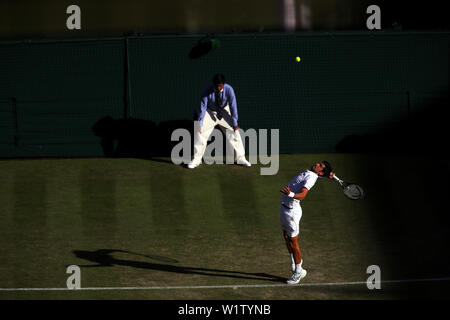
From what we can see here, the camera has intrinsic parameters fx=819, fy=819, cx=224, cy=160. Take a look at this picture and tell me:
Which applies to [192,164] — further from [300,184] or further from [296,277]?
[296,277]

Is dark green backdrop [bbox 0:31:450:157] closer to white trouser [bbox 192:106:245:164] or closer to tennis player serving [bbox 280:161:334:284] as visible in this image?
white trouser [bbox 192:106:245:164]

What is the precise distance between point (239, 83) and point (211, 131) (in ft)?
6.34

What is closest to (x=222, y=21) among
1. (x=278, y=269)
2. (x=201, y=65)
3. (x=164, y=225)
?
(x=201, y=65)

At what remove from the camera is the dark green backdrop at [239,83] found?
67.6 ft

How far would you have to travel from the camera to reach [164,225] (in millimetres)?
15820

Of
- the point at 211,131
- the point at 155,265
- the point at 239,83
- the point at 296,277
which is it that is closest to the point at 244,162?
the point at 211,131

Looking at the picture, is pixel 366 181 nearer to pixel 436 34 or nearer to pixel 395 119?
pixel 395 119

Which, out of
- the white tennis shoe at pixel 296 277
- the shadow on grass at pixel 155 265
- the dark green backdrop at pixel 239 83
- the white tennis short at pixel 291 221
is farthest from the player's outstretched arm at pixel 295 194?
the dark green backdrop at pixel 239 83

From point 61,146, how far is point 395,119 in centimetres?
859

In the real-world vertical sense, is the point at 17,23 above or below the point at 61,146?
above

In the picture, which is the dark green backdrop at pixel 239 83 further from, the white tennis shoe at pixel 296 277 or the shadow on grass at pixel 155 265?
the white tennis shoe at pixel 296 277

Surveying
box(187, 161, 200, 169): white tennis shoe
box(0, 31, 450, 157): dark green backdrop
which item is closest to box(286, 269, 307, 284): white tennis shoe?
box(187, 161, 200, 169): white tennis shoe

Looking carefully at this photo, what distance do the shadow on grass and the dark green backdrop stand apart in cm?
711

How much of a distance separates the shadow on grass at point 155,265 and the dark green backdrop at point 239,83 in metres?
7.11
